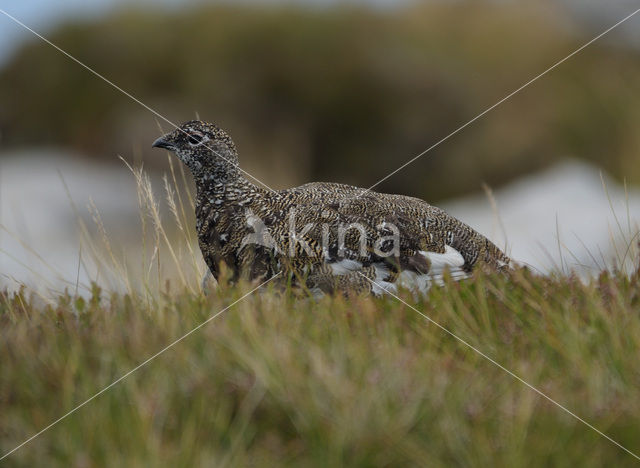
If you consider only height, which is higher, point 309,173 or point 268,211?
point 309,173

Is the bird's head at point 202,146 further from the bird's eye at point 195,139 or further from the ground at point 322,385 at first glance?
the ground at point 322,385

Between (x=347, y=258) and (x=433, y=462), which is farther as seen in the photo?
(x=347, y=258)

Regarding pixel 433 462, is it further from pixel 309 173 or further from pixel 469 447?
pixel 309 173

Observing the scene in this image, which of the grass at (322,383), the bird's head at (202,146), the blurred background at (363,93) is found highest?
the blurred background at (363,93)

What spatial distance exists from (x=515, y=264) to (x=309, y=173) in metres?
10.7

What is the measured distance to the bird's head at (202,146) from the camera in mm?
4121

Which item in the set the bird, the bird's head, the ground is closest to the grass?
the ground

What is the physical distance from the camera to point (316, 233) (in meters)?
3.89

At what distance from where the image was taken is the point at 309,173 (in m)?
14.0

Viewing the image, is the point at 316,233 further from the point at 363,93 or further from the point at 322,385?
the point at 363,93

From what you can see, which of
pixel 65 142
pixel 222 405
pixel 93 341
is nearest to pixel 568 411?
pixel 222 405

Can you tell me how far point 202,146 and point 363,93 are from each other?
10.4 m

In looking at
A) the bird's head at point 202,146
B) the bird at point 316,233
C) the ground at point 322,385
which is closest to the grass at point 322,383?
the ground at point 322,385

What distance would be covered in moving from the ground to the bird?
2.32ft
